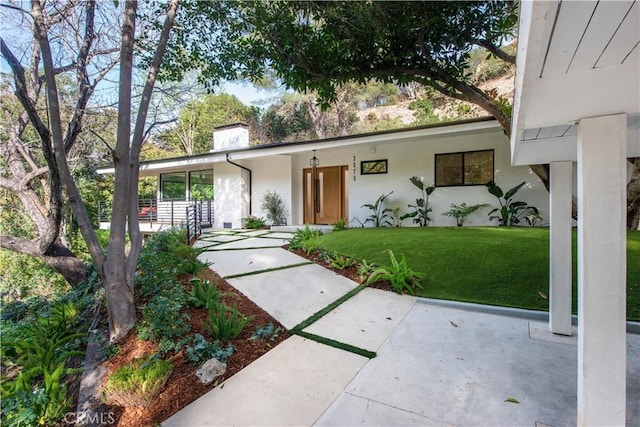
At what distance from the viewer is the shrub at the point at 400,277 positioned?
4.38 meters

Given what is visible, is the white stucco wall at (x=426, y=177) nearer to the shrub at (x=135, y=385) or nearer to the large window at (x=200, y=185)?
the large window at (x=200, y=185)

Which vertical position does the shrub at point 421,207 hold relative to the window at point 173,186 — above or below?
below

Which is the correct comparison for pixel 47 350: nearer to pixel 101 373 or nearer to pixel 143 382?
pixel 101 373

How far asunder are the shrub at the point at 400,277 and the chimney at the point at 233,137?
962 cm

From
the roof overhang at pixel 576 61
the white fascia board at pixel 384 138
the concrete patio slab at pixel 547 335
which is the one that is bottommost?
the concrete patio slab at pixel 547 335

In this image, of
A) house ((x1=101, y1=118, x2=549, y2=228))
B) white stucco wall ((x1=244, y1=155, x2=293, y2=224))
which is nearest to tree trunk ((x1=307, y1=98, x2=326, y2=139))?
house ((x1=101, y1=118, x2=549, y2=228))

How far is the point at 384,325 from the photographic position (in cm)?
332

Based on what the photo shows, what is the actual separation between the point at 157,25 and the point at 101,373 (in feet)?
16.4

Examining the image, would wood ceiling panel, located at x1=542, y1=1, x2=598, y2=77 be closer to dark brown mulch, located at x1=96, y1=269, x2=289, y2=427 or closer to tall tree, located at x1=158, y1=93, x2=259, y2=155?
dark brown mulch, located at x1=96, y1=269, x2=289, y2=427

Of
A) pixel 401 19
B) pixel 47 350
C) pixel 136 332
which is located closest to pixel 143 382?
pixel 136 332

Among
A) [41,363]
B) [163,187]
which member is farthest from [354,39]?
[163,187]

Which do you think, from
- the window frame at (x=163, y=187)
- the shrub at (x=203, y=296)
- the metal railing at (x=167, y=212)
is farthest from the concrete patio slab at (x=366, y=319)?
the window frame at (x=163, y=187)

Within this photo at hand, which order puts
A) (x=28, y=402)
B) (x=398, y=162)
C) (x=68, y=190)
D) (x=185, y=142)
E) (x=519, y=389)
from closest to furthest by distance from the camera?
(x=28, y=402), (x=519, y=389), (x=68, y=190), (x=398, y=162), (x=185, y=142)

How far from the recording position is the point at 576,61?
121 centimetres
